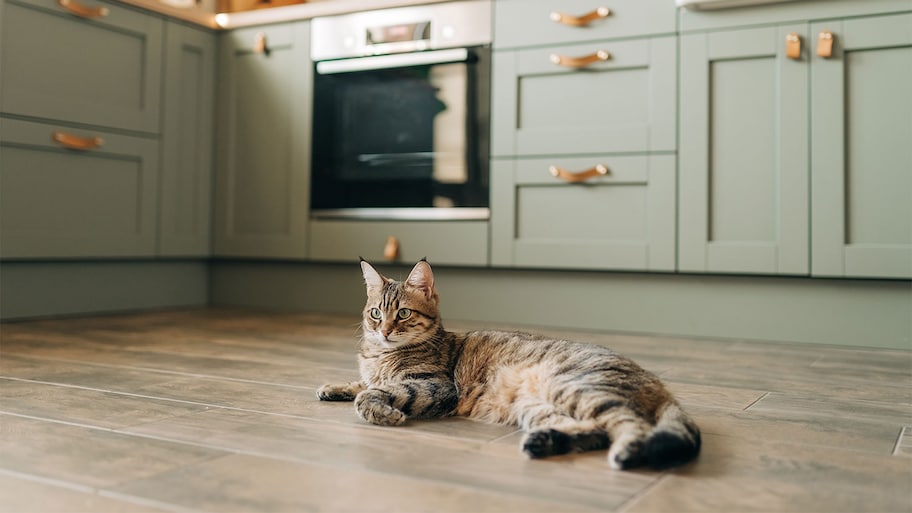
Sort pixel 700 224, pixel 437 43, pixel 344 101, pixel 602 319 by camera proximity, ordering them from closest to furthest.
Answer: pixel 700 224 → pixel 602 319 → pixel 437 43 → pixel 344 101

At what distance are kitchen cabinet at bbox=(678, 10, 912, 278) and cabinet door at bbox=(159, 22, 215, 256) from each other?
6.78 feet

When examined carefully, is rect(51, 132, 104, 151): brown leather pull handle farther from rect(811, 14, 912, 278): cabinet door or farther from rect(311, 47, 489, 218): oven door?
rect(811, 14, 912, 278): cabinet door

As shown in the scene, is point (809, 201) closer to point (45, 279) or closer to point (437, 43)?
point (437, 43)

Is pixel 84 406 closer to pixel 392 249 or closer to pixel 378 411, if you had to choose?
pixel 378 411

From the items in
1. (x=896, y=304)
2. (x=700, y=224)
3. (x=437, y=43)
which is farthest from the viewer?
(x=437, y=43)

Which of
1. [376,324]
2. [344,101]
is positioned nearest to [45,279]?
[344,101]

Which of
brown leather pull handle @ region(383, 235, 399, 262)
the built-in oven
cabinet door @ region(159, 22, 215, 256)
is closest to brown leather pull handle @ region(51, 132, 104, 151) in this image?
cabinet door @ region(159, 22, 215, 256)

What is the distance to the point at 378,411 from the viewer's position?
1501mm

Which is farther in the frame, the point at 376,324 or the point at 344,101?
the point at 344,101

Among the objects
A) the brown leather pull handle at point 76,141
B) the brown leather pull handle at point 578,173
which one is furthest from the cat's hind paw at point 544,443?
the brown leather pull handle at point 76,141

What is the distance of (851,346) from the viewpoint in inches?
109

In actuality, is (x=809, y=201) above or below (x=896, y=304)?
above

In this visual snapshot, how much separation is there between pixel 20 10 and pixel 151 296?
123 cm

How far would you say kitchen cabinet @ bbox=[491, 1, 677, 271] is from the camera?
297cm
